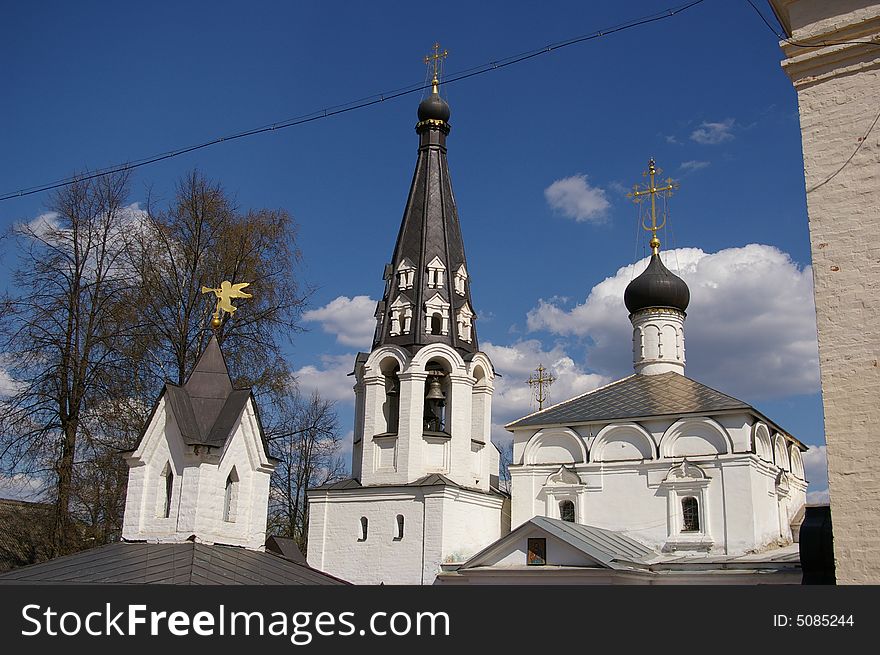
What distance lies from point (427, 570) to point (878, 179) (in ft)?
44.6

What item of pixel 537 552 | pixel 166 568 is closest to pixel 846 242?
pixel 166 568

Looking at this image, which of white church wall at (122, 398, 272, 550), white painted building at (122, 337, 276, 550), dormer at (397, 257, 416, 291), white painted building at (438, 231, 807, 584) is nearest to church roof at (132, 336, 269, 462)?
white painted building at (122, 337, 276, 550)

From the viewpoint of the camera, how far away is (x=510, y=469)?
21391 mm

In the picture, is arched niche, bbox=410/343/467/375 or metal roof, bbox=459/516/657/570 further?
arched niche, bbox=410/343/467/375

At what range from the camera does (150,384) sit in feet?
60.3

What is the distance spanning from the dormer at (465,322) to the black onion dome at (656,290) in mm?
5241

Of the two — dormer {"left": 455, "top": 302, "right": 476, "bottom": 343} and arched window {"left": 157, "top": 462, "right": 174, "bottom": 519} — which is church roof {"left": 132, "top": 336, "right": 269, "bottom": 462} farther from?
dormer {"left": 455, "top": 302, "right": 476, "bottom": 343}

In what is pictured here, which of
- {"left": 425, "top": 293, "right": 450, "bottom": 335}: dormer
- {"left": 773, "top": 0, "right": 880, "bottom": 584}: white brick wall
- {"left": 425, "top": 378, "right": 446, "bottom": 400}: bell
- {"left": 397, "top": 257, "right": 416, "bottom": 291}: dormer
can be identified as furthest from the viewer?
{"left": 397, "top": 257, "right": 416, "bottom": 291}: dormer

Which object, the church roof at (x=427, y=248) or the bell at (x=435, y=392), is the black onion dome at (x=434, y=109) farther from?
the bell at (x=435, y=392)

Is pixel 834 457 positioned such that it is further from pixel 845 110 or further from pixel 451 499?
pixel 451 499

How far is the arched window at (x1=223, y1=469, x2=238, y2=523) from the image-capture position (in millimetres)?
12047

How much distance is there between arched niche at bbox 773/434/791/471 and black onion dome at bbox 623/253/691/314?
4634 mm

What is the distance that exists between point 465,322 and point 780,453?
8024 millimetres

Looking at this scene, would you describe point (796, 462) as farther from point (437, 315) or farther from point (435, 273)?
point (435, 273)
